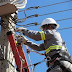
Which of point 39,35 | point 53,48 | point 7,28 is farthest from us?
point 7,28

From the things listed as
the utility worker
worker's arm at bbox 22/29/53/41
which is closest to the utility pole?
the utility worker

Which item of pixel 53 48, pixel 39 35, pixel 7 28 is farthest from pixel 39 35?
pixel 7 28

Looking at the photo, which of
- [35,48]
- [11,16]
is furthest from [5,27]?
[35,48]

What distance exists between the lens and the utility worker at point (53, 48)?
443cm

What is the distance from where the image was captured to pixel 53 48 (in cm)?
455

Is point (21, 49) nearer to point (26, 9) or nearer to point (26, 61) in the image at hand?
point (26, 61)

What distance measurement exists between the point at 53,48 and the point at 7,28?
3.82 feet

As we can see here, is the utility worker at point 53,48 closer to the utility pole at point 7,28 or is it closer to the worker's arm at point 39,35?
the worker's arm at point 39,35

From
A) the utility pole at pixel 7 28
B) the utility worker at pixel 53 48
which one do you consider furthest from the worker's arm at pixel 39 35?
the utility pole at pixel 7 28

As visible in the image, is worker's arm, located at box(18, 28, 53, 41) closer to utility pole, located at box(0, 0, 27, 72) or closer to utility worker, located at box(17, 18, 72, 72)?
utility worker, located at box(17, 18, 72, 72)

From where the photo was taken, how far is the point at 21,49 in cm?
517

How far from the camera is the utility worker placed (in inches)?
174

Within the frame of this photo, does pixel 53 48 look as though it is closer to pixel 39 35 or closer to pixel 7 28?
pixel 39 35

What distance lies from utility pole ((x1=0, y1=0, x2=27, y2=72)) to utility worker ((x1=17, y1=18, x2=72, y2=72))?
309 mm
